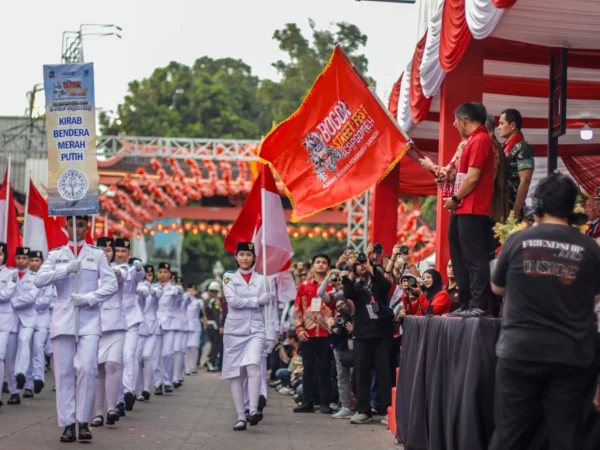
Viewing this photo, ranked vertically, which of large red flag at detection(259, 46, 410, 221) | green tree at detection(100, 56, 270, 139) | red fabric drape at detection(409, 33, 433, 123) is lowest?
large red flag at detection(259, 46, 410, 221)

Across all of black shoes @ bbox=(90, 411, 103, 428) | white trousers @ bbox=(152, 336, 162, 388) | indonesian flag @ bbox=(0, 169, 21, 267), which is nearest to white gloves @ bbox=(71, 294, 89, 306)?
black shoes @ bbox=(90, 411, 103, 428)

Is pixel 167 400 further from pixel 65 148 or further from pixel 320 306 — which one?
pixel 65 148

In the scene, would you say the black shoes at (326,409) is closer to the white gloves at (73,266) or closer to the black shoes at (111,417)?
the black shoes at (111,417)

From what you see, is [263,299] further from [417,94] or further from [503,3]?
[503,3]

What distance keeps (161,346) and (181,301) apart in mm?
1559

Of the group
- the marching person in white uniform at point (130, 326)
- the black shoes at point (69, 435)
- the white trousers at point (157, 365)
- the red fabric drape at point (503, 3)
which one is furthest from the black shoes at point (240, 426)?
the white trousers at point (157, 365)

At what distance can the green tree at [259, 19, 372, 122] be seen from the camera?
80.1 m

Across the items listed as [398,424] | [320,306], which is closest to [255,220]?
[320,306]

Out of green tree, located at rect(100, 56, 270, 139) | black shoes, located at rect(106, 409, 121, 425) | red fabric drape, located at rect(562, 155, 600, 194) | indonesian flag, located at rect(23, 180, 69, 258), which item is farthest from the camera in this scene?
green tree, located at rect(100, 56, 270, 139)

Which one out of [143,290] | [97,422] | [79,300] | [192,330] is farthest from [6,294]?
[192,330]

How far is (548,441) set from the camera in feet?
21.3

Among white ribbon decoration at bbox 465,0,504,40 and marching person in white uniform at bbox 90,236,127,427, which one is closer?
white ribbon decoration at bbox 465,0,504,40

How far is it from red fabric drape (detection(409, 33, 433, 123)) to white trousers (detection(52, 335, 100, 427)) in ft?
17.2

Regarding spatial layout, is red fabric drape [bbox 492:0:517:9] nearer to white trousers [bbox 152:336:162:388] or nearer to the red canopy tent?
the red canopy tent
